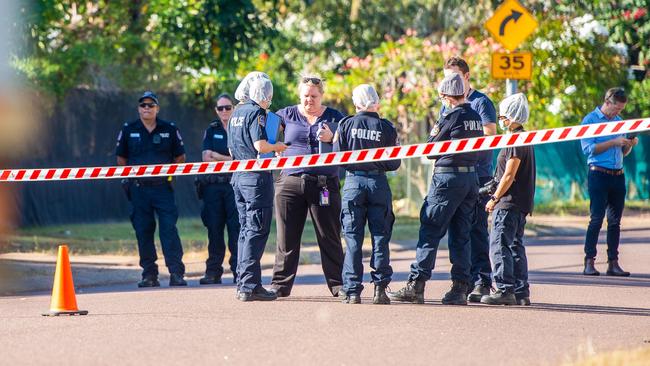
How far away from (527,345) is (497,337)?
0.41 metres

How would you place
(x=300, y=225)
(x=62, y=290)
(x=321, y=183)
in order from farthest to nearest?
(x=300, y=225) → (x=321, y=183) → (x=62, y=290)

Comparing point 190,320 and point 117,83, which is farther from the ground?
point 117,83

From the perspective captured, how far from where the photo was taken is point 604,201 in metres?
14.0

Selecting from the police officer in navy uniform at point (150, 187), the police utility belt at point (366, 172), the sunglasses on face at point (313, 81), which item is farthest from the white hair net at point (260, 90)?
the police officer in navy uniform at point (150, 187)

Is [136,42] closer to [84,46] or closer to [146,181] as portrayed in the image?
[84,46]

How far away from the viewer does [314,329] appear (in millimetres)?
9250

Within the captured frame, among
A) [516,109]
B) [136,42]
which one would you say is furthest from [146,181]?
[136,42]

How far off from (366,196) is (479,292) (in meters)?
1.29

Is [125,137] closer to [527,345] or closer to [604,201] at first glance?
[604,201]

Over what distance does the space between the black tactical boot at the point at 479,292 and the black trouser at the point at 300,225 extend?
1120 millimetres

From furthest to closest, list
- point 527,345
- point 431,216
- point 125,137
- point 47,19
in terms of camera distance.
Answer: point 47,19 → point 125,137 → point 431,216 → point 527,345

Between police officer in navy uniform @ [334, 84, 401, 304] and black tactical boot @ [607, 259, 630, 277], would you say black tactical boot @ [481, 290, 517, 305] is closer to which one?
police officer in navy uniform @ [334, 84, 401, 304]

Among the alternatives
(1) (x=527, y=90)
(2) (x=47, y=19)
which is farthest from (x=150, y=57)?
(1) (x=527, y=90)

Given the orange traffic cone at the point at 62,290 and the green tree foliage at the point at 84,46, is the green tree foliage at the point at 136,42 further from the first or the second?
the orange traffic cone at the point at 62,290
